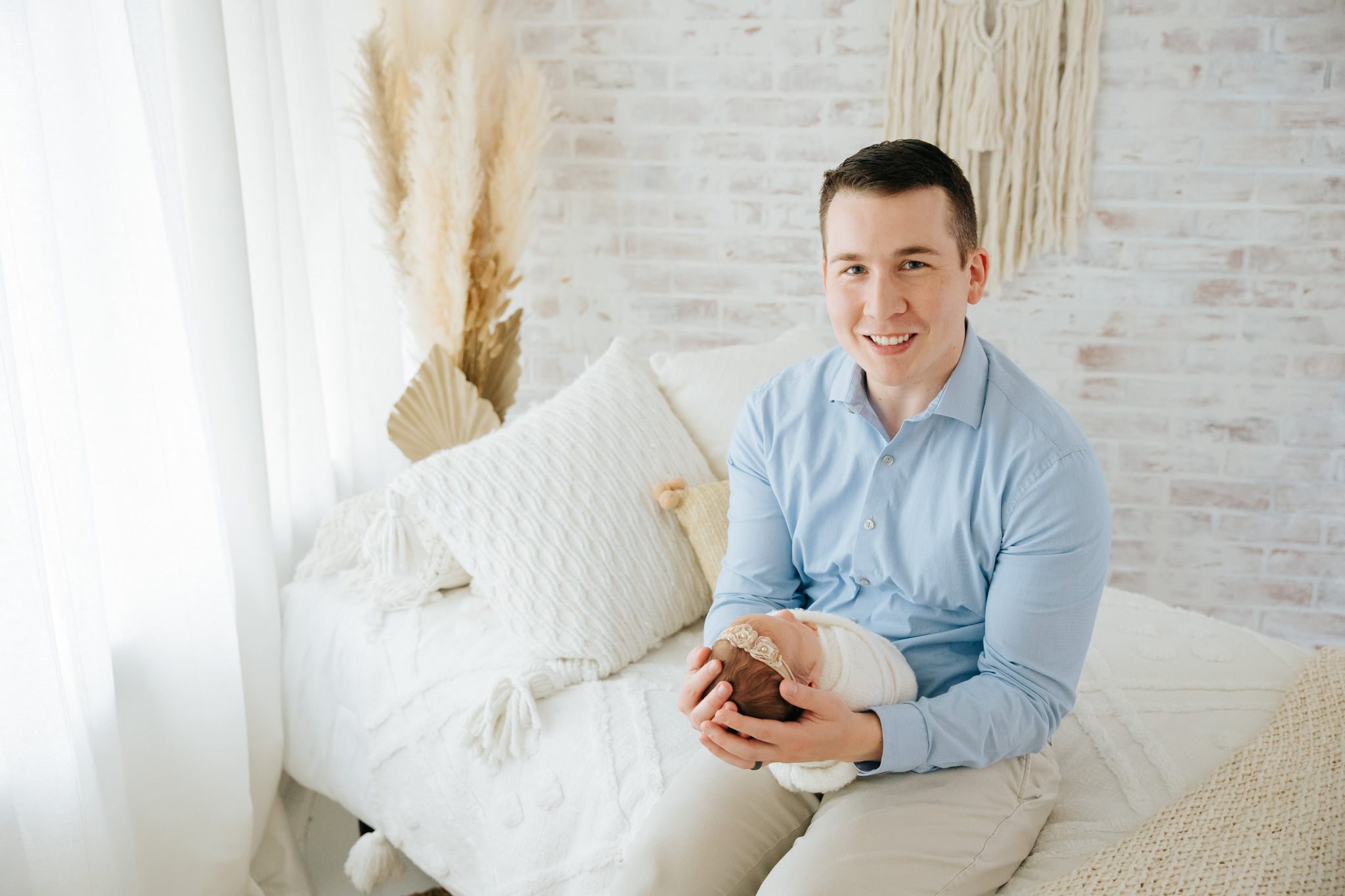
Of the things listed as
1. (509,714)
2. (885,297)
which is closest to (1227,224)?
(885,297)

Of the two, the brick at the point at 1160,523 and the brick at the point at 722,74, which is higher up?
the brick at the point at 722,74

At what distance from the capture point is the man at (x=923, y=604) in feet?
3.51

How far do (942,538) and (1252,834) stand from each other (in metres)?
0.47

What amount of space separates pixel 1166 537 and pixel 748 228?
4.51ft

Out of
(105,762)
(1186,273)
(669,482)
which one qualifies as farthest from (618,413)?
(1186,273)

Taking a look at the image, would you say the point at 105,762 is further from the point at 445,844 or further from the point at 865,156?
the point at 865,156

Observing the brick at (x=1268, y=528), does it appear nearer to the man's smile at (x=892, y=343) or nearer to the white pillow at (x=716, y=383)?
the white pillow at (x=716, y=383)

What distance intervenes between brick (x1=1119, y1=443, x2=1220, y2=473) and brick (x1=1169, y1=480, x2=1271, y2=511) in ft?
0.12

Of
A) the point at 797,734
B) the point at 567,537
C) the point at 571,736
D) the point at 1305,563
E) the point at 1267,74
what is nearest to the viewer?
the point at 797,734

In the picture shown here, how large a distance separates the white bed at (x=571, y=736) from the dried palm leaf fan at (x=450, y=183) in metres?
0.61

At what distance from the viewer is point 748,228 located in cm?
251

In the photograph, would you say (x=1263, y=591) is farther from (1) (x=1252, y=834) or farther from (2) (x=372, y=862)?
(2) (x=372, y=862)

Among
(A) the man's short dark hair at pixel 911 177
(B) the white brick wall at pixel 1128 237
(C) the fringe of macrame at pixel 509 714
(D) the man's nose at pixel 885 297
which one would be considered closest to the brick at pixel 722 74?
(B) the white brick wall at pixel 1128 237

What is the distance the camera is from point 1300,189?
2.26 meters
